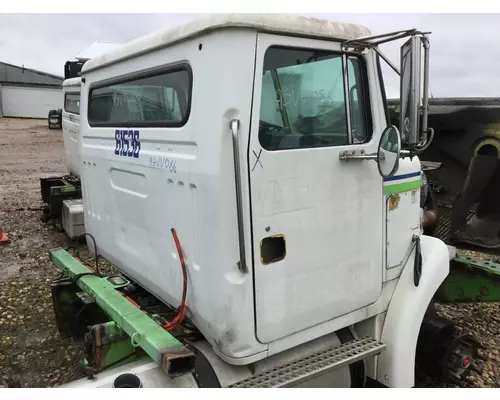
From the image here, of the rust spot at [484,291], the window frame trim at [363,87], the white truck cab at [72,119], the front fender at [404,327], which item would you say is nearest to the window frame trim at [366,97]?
the window frame trim at [363,87]

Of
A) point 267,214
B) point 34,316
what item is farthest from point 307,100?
point 34,316

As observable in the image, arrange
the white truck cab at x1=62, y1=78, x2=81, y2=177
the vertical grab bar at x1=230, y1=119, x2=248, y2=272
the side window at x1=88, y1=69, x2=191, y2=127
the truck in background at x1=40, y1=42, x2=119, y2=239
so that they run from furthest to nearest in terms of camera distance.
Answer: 1. the white truck cab at x1=62, y1=78, x2=81, y2=177
2. the truck in background at x1=40, y1=42, x2=119, y2=239
3. the side window at x1=88, y1=69, x2=191, y2=127
4. the vertical grab bar at x1=230, y1=119, x2=248, y2=272

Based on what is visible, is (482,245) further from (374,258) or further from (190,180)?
(190,180)

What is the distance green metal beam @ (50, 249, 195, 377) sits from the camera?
208cm

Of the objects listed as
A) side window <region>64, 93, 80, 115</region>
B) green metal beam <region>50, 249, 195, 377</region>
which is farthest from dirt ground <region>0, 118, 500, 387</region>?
side window <region>64, 93, 80, 115</region>

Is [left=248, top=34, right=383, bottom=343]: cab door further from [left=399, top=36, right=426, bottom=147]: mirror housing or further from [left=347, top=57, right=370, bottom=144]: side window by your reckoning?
[left=399, top=36, right=426, bottom=147]: mirror housing

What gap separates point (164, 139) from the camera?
250 cm

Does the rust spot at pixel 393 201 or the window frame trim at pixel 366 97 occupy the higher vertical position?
the window frame trim at pixel 366 97

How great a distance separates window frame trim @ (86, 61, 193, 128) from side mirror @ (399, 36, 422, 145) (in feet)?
3.30

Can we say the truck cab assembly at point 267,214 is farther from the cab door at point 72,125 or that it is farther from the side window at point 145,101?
the cab door at point 72,125

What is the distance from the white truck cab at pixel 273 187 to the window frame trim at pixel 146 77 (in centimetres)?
1

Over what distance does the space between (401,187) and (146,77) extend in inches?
64.8

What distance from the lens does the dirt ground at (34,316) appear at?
3.81 m

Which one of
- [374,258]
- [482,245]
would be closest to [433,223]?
[482,245]
